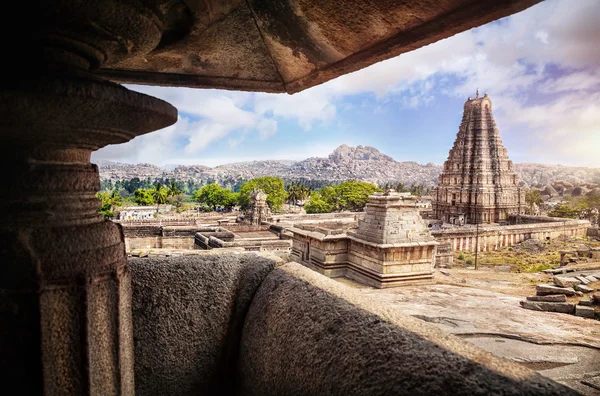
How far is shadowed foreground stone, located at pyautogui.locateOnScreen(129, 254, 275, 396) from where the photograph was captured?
232 cm

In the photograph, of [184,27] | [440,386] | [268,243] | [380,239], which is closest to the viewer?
[440,386]

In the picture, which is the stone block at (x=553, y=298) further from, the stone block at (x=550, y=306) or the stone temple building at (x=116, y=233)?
the stone temple building at (x=116, y=233)

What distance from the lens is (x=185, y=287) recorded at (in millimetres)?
2406

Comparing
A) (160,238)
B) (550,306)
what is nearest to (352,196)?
(160,238)

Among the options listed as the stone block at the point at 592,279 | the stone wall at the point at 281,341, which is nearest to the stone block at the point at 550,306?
the stone block at the point at 592,279

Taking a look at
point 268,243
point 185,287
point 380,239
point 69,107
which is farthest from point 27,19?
point 268,243

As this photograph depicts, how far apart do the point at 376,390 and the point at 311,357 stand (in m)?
0.42

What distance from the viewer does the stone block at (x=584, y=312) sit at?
6918 mm

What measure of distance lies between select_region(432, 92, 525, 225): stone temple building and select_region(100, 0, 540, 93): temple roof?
38405 mm

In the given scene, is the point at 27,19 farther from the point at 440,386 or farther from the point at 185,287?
the point at 440,386

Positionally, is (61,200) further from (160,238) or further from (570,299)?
(160,238)

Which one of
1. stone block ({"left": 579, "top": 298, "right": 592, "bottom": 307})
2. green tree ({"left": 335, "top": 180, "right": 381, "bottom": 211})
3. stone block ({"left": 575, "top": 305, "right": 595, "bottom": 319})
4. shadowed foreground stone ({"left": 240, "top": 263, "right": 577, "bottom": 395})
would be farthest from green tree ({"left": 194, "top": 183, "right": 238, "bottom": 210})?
shadowed foreground stone ({"left": 240, "top": 263, "right": 577, "bottom": 395})

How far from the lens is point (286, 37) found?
222 cm

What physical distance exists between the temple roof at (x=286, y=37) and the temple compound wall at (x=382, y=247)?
284 inches
